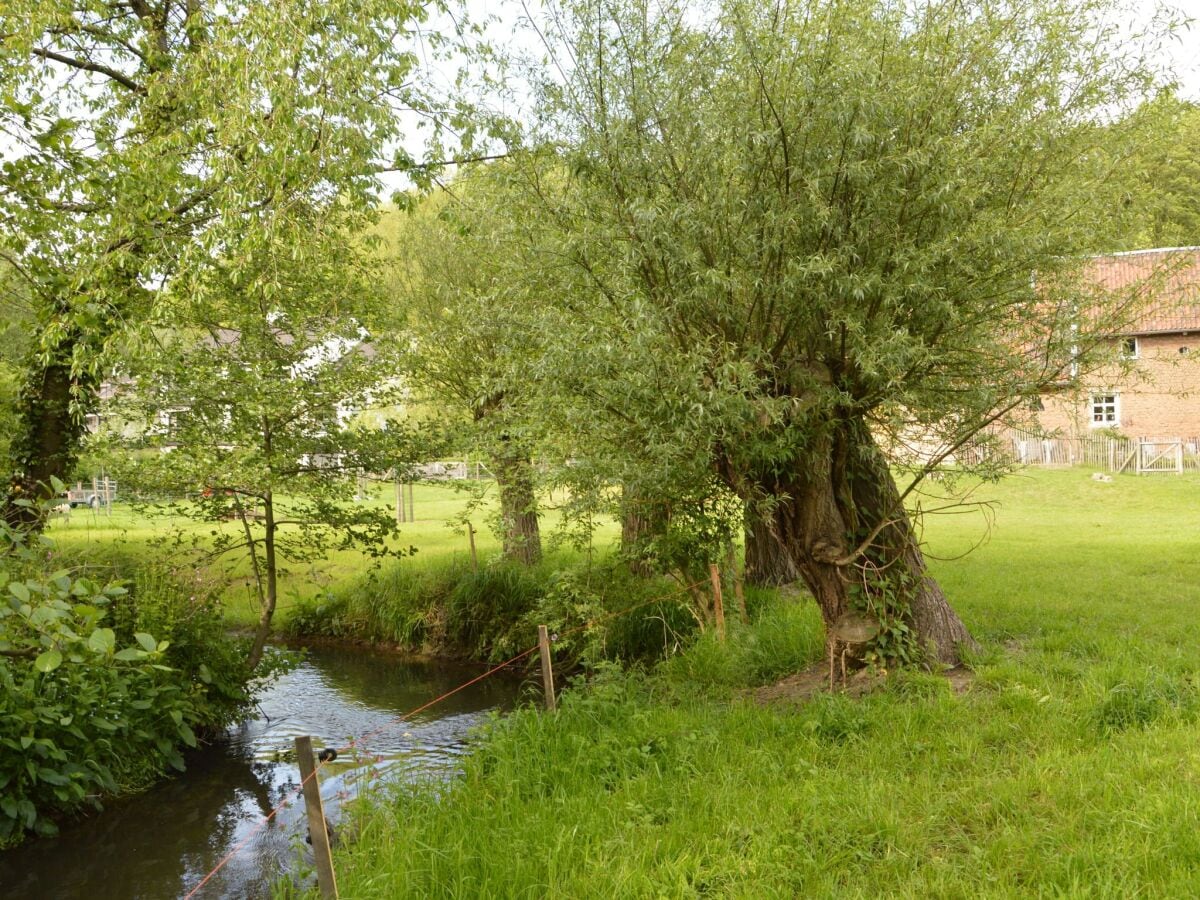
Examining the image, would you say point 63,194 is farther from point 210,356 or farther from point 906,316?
point 906,316

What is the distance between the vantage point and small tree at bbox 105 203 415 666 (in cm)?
927

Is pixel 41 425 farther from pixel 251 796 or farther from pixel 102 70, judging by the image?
pixel 251 796

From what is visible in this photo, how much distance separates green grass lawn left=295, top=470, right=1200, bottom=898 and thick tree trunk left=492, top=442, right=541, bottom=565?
3252 mm

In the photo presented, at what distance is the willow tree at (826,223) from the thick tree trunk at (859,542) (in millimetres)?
40

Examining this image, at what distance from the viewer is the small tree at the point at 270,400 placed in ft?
30.4

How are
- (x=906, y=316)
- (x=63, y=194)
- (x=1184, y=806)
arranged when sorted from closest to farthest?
(x=1184, y=806) < (x=906, y=316) < (x=63, y=194)

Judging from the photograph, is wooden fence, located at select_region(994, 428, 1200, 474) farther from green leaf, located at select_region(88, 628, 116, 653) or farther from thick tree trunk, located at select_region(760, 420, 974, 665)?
green leaf, located at select_region(88, 628, 116, 653)

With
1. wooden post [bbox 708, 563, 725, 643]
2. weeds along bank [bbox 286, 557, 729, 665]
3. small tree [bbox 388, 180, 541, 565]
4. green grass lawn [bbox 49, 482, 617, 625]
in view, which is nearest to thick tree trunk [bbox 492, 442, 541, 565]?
small tree [bbox 388, 180, 541, 565]

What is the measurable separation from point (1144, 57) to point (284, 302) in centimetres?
863

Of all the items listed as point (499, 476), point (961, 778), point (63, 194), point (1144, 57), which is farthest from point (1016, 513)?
point (63, 194)

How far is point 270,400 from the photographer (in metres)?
9.43

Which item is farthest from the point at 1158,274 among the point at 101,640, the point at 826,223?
the point at 101,640

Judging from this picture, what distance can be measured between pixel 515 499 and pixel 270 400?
4.10 meters

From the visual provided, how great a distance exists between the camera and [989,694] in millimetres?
7133
